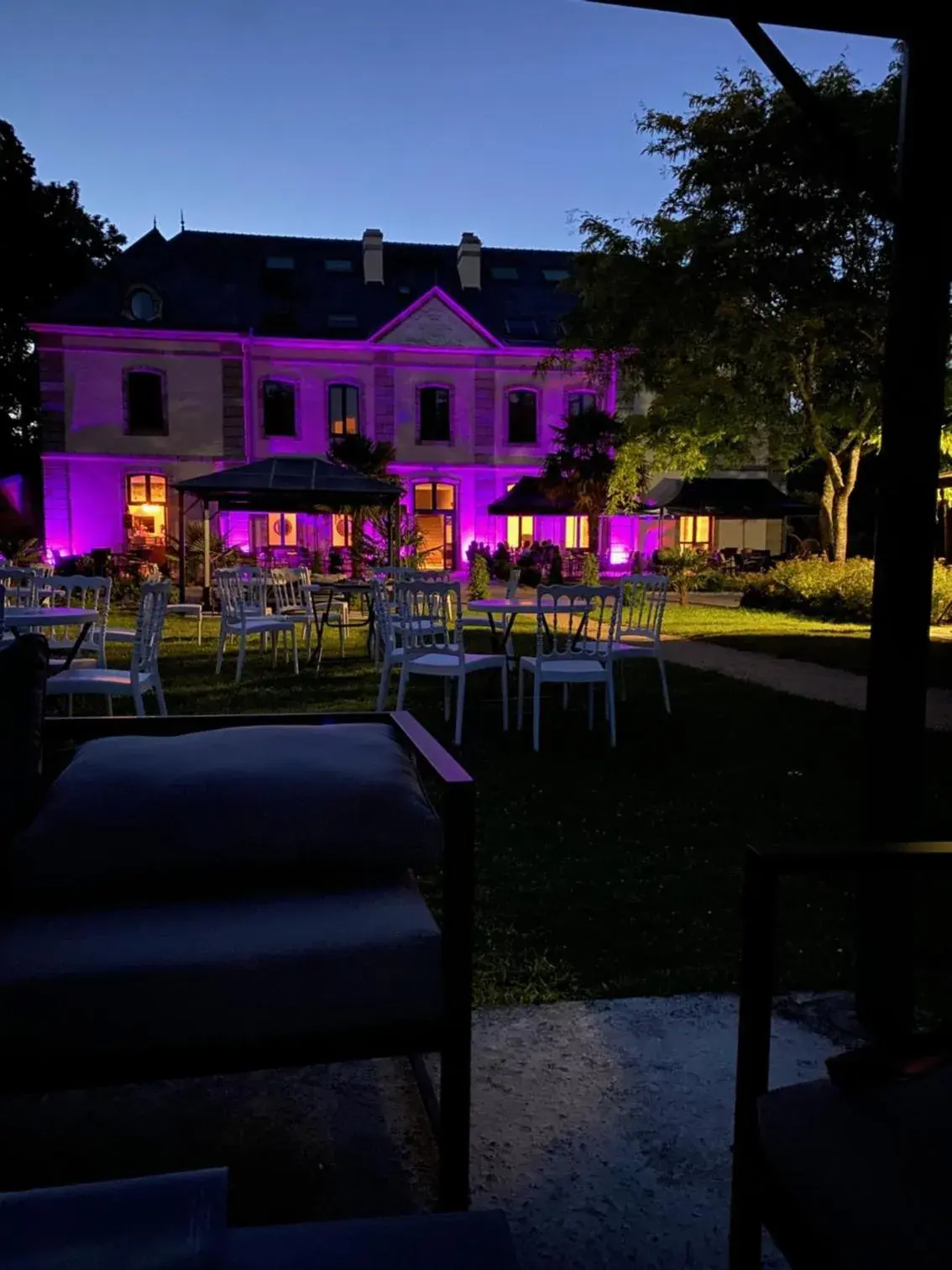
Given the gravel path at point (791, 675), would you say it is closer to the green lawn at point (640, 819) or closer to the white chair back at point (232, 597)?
the green lawn at point (640, 819)

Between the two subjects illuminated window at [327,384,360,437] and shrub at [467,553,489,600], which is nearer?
shrub at [467,553,489,600]

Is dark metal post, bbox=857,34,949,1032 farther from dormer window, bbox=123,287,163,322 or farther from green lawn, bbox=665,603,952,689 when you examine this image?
dormer window, bbox=123,287,163,322

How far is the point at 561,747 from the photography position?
17.4 feet

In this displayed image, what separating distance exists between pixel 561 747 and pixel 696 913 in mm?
2398

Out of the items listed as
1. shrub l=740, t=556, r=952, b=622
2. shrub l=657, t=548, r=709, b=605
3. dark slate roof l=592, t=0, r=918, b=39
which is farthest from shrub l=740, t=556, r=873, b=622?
dark slate roof l=592, t=0, r=918, b=39

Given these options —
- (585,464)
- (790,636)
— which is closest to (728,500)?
(585,464)

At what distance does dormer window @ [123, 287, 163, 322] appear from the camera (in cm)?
2144

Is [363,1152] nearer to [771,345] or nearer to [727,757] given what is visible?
[727,757]

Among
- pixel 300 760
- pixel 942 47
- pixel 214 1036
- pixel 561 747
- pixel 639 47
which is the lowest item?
pixel 561 747

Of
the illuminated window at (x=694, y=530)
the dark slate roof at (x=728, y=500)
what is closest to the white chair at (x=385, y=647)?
the dark slate roof at (x=728, y=500)

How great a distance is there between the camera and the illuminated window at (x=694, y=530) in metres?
26.7

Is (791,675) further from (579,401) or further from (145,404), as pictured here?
(145,404)

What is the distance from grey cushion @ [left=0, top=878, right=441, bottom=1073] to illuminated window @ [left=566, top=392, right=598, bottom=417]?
2361cm

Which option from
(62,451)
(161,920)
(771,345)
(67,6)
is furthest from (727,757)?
(62,451)
